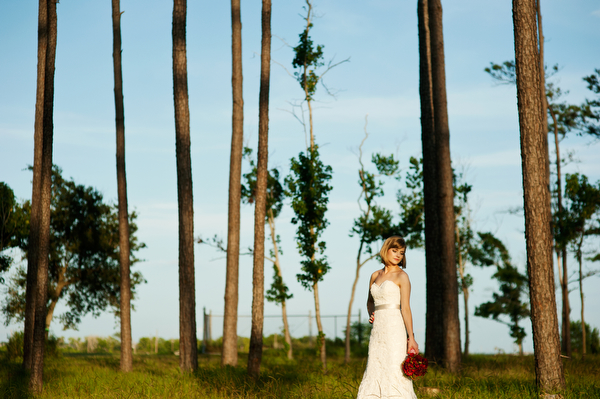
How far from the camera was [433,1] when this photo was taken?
48.8 ft

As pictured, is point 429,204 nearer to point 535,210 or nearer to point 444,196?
point 444,196

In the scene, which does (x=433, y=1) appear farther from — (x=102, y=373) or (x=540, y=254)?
(x=102, y=373)

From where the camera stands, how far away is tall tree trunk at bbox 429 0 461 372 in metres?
13.1

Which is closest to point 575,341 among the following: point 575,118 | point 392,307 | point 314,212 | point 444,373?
point 575,118

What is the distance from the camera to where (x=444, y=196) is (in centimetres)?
1372

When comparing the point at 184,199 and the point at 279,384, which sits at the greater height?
the point at 184,199

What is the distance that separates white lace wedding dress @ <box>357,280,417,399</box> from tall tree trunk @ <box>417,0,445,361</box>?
718 centimetres

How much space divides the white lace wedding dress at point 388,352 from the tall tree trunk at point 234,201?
901 cm

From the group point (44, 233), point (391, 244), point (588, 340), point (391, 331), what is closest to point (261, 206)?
point (44, 233)

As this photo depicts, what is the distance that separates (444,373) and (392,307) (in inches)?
260

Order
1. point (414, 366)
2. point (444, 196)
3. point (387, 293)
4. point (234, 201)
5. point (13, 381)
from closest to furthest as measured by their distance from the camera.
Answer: point (414, 366)
point (387, 293)
point (13, 381)
point (444, 196)
point (234, 201)

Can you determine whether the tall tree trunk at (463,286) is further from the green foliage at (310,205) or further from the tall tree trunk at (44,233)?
the tall tree trunk at (44,233)

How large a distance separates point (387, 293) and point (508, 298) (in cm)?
2533

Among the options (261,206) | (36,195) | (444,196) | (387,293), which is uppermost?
(36,195)
